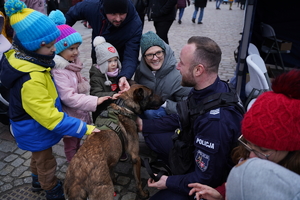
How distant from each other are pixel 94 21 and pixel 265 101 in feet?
10.2

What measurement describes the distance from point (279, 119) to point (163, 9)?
6.27m

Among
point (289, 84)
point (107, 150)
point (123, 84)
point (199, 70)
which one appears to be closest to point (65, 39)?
point (123, 84)

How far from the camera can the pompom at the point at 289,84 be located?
1.33 metres

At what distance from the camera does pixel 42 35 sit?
2.23 metres

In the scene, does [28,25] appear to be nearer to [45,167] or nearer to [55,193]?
[45,167]

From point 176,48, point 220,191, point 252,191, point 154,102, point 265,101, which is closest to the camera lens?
point 252,191

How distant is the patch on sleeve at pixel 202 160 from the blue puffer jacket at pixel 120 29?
6.00ft

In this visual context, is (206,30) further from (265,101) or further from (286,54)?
(265,101)

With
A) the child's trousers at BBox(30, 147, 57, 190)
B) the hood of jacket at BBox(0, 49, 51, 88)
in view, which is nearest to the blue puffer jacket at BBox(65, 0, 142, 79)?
the hood of jacket at BBox(0, 49, 51, 88)

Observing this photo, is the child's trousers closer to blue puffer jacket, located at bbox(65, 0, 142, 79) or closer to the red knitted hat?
blue puffer jacket, located at bbox(65, 0, 142, 79)

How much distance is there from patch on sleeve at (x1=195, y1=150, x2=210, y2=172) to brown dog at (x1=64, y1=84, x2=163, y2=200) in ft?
3.00

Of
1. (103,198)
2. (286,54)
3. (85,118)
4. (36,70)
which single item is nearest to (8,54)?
(36,70)

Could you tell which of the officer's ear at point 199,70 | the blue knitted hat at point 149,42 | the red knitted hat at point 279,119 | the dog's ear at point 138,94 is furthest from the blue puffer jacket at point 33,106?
the red knitted hat at point 279,119

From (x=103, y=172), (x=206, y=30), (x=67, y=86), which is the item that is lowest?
(x=206, y=30)
